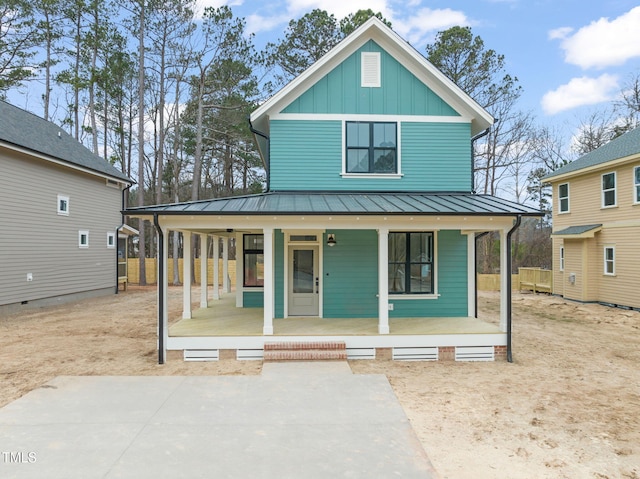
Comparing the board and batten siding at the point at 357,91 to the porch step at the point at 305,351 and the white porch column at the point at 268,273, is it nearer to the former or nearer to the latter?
the white porch column at the point at 268,273

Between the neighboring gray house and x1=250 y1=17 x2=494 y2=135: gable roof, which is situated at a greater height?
x1=250 y1=17 x2=494 y2=135: gable roof

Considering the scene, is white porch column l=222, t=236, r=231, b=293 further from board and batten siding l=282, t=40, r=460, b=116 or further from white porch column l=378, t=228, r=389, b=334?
white porch column l=378, t=228, r=389, b=334

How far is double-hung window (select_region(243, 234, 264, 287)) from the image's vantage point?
10539 mm

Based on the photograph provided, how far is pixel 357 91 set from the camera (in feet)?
32.1

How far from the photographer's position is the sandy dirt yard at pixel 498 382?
4.09 m

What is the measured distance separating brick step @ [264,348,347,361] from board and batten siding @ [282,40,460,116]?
226 inches

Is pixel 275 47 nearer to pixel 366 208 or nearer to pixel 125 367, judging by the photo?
pixel 366 208

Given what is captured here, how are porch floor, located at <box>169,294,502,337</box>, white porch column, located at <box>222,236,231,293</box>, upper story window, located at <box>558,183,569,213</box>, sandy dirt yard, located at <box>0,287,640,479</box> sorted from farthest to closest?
1. upper story window, located at <box>558,183,569,213</box>
2. white porch column, located at <box>222,236,231,293</box>
3. porch floor, located at <box>169,294,502,337</box>
4. sandy dirt yard, located at <box>0,287,640,479</box>

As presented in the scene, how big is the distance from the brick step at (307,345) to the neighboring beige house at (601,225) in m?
12.1

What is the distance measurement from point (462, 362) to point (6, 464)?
275 inches

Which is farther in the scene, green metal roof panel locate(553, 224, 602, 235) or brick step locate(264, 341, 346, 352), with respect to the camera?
green metal roof panel locate(553, 224, 602, 235)

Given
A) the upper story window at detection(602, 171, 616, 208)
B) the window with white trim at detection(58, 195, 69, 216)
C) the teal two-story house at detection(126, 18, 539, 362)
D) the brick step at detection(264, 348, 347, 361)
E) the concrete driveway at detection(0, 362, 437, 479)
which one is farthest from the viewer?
the window with white trim at detection(58, 195, 69, 216)

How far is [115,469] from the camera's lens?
376 centimetres

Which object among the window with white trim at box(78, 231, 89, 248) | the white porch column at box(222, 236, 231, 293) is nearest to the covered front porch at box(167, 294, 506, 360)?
the white porch column at box(222, 236, 231, 293)
